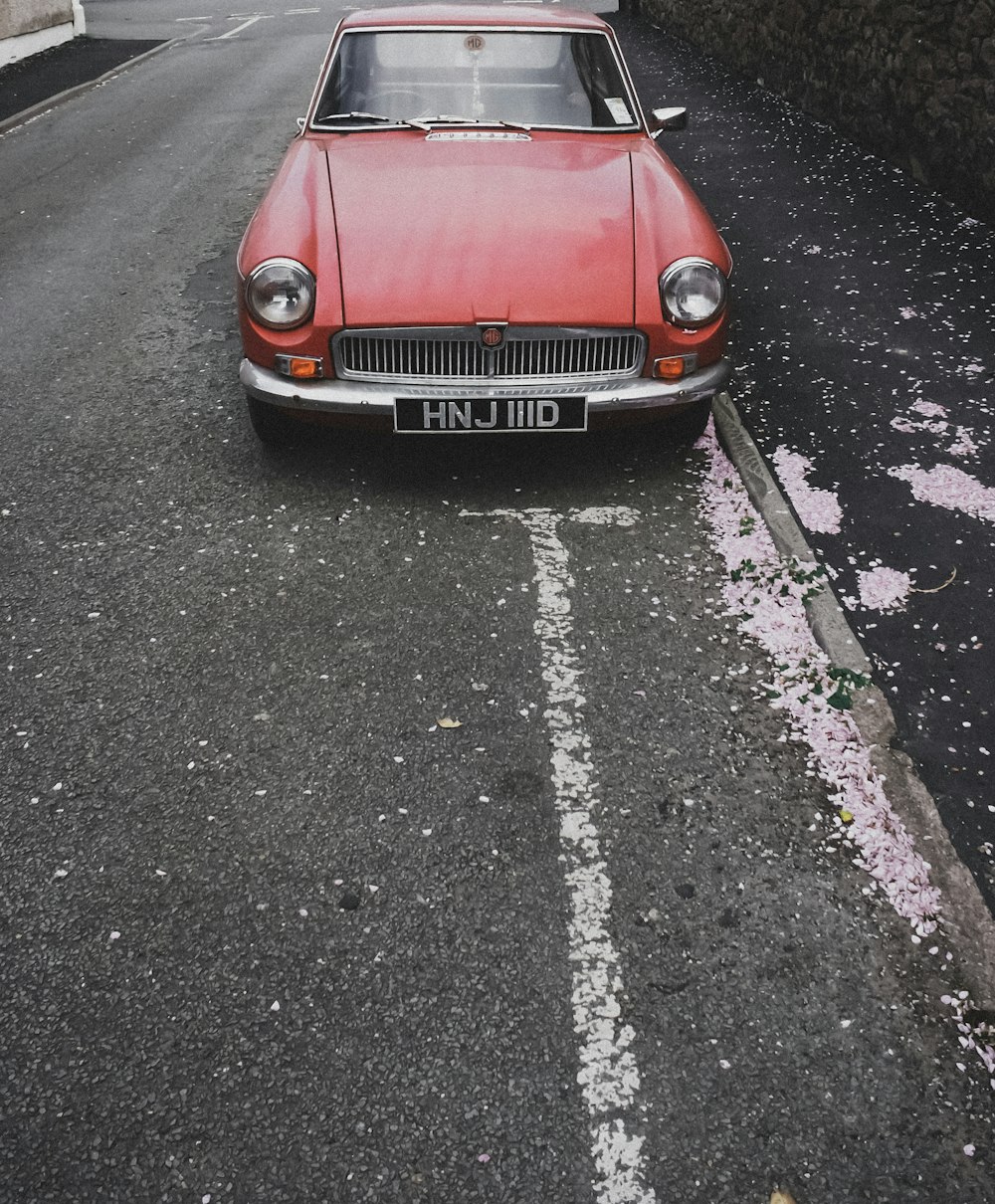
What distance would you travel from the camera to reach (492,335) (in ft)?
13.1

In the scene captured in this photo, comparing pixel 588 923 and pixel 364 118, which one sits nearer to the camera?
pixel 588 923

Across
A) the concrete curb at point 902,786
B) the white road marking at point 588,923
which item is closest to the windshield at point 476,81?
the concrete curb at point 902,786

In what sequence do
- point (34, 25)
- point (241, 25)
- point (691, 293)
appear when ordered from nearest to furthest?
point (691, 293)
point (34, 25)
point (241, 25)

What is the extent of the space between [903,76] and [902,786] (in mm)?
7771

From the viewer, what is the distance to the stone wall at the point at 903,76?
7.53m

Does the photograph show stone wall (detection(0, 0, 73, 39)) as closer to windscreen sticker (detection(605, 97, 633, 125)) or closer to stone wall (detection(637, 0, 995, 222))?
stone wall (detection(637, 0, 995, 222))

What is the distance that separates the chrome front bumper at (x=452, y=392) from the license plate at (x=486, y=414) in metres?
0.02

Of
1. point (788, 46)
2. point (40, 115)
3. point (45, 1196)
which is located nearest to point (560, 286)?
point (45, 1196)

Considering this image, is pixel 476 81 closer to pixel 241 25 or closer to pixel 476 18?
pixel 476 18

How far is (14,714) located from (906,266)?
614cm

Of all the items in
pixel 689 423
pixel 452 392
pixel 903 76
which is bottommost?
pixel 689 423

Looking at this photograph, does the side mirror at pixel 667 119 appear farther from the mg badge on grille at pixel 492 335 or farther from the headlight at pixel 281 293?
the headlight at pixel 281 293

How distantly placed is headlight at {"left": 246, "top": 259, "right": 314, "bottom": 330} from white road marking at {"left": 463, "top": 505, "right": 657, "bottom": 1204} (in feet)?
4.34

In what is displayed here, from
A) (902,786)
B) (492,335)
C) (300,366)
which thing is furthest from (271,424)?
(902,786)
